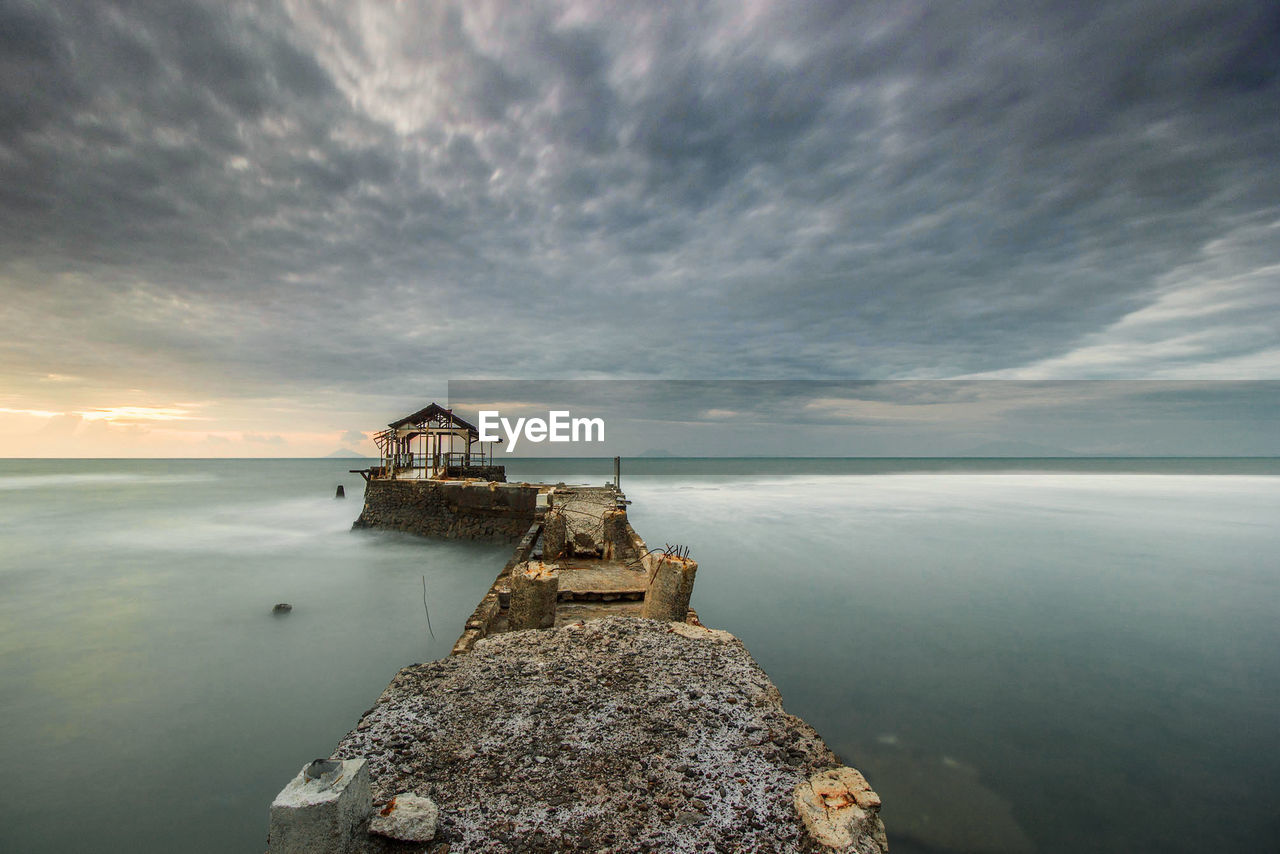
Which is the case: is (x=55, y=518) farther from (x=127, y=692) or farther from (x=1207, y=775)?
(x=1207, y=775)

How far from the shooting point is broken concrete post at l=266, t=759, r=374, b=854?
2.34m

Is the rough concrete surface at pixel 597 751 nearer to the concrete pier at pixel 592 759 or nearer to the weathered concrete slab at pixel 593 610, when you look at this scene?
the concrete pier at pixel 592 759

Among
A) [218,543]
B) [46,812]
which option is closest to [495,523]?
[218,543]

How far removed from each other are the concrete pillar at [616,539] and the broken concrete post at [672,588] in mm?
5221

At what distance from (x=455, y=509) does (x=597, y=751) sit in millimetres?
19542

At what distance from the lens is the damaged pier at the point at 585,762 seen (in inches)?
103

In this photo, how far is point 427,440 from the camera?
88.1 feet

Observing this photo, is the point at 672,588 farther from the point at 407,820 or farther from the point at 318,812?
the point at 318,812

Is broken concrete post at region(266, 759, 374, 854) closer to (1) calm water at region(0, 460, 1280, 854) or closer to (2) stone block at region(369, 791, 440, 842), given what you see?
(2) stone block at region(369, 791, 440, 842)

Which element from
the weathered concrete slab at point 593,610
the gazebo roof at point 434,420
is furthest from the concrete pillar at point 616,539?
the gazebo roof at point 434,420

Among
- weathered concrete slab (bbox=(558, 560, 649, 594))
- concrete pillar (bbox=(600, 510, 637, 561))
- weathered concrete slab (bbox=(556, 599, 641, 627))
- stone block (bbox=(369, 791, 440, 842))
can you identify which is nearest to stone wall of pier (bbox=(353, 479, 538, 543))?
concrete pillar (bbox=(600, 510, 637, 561))

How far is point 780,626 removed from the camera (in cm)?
1068

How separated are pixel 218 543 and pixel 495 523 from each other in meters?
10.5

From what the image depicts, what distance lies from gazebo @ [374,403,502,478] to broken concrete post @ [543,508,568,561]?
50.3 feet
